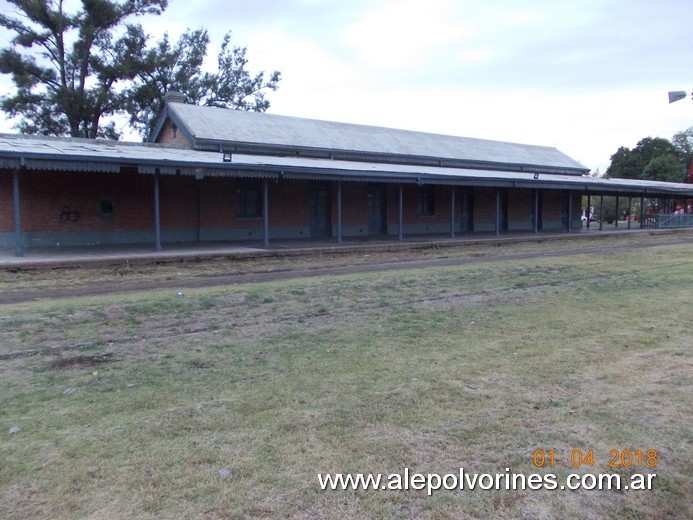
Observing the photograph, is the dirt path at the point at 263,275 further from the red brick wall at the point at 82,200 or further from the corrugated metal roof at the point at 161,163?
the red brick wall at the point at 82,200

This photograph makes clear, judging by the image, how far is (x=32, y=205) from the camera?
1717 centimetres

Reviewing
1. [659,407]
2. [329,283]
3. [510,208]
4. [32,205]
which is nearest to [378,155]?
[510,208]

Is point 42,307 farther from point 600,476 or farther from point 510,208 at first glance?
point 510,208

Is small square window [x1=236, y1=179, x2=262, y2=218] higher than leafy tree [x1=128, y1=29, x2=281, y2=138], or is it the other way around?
leafy tree [x1=128, y1=29, x2=281, y2=138]

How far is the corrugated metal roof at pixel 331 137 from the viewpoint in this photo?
23.6 m

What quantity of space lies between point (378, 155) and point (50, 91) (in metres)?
21.8

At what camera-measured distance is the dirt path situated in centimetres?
1076

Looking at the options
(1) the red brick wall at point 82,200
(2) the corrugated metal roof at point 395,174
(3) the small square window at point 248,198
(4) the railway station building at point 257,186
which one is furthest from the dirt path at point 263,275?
(1) the red brick wall at point 82,200

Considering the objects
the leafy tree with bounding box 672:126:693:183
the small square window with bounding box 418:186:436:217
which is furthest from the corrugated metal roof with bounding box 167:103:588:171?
the leafy tree with bounding box 672:126:693:183

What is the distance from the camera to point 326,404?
4.63 metres

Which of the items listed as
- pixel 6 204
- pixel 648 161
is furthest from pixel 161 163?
pixel 648 161

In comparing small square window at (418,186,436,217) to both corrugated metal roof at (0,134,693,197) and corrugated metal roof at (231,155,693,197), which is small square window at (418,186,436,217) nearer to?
corrugated metal roof at (231,155,693,197)
